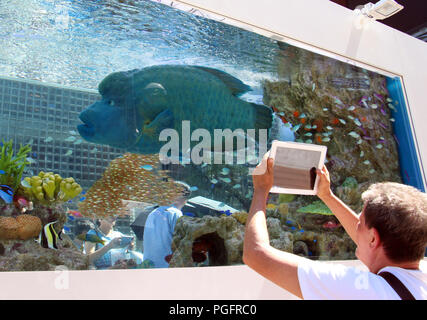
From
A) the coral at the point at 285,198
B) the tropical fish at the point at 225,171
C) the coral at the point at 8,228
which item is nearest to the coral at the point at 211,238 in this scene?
A: the tropical fish at the point at 225,171

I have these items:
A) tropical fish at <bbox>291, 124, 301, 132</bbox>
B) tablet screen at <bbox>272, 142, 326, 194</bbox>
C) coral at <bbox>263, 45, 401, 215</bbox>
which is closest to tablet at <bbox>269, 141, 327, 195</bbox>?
tablet screen at <bbox>272, 142, 326, 194</bbox>

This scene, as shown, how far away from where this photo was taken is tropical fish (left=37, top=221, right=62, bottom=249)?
2488 mm

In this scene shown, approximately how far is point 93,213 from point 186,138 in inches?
35.8

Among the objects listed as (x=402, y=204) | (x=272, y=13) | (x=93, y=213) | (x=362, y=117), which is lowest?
(x=93, y=213)

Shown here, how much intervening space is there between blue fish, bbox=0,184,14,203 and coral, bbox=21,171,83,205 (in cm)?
8

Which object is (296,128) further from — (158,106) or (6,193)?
(6,193)

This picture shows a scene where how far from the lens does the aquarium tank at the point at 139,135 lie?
2.57m

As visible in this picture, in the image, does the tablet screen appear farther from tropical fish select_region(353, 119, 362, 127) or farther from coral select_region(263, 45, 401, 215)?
tropical fish select_region(353, 119, 362, 127)

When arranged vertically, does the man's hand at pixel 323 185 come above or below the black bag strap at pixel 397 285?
above

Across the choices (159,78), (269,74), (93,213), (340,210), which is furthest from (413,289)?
(269,74)

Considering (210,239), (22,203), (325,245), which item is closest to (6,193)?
(22,203)

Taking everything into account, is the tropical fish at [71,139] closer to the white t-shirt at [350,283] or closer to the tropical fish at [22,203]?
the tropical fish at [22,203]

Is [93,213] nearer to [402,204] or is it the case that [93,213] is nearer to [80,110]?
[80,110]

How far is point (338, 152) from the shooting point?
416cm
